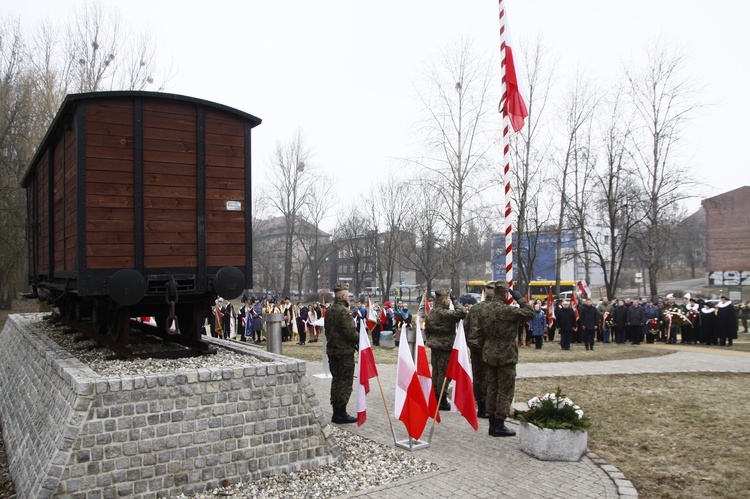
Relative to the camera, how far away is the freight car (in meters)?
6.74

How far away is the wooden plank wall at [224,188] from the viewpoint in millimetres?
7551

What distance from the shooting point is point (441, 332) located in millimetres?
9070

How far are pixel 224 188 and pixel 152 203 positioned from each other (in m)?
0.96

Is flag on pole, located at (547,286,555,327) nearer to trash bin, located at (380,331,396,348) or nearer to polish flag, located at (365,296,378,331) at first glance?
trash bin, located at (380,331,396,348)

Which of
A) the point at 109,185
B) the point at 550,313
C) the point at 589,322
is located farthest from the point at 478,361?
the point at 550,313

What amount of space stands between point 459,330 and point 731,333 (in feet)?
54.7

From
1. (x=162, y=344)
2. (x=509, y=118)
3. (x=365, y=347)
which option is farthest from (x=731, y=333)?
(x=162, y=344)

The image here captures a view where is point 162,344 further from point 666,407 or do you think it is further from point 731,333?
point 731,333

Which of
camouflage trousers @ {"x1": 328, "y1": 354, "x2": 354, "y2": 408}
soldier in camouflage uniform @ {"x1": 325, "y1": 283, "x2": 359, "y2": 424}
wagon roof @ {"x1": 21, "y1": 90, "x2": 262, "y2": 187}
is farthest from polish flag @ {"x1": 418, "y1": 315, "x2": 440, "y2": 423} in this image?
wagon roof @ {"x1": 21, "y1": 90, "x2": 262, "y2": 187}

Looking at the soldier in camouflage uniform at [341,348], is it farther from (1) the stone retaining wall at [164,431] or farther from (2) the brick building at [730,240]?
(2) the brick building at [730,240]

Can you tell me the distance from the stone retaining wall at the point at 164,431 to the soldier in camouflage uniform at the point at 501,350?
7.87 ft

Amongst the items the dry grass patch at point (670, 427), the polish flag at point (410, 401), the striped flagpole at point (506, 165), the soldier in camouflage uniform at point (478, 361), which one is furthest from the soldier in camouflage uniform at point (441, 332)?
the dry grass patch at point (670, 427)

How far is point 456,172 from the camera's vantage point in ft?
90.4

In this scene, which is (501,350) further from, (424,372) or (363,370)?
(363,370)
